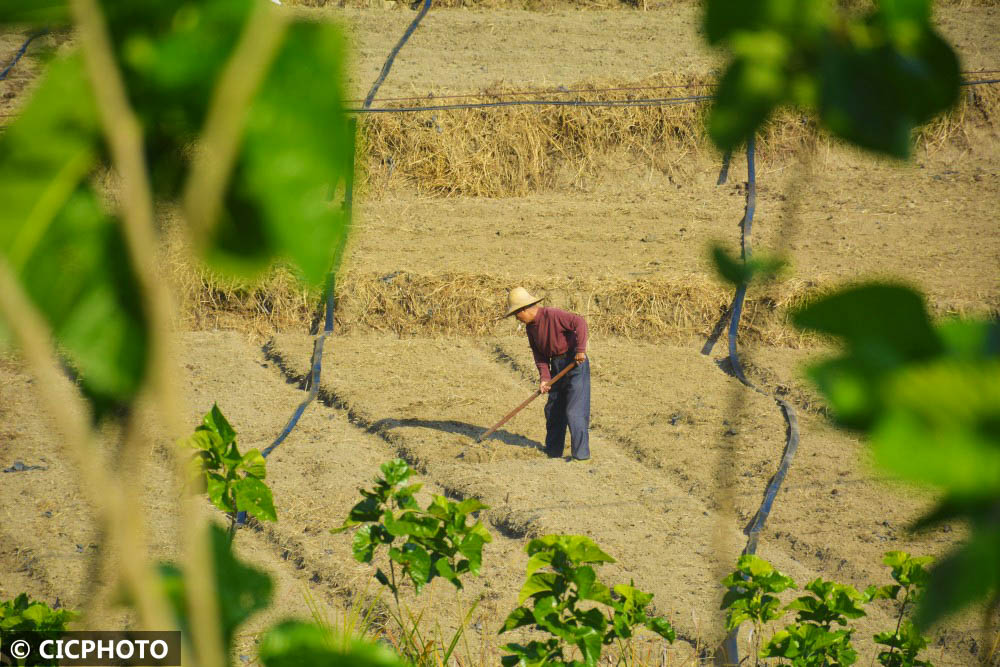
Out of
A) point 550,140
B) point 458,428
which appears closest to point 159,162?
point 458,428

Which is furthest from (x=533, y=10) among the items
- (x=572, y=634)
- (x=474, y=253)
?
(x=572, y=634)

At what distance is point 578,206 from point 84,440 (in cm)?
1003

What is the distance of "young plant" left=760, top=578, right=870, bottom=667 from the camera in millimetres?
1898

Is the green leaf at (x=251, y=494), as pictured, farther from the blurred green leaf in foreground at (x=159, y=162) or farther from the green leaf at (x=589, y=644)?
the blurred green leaf in foreground at (x=159, y=162)

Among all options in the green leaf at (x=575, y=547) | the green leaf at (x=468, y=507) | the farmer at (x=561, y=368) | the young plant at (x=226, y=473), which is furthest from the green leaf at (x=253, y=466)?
the farmer at (x=561, y=368)

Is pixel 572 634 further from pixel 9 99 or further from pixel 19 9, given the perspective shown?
pixel 9 99

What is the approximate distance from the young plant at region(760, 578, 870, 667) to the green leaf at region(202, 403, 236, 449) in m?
1.26

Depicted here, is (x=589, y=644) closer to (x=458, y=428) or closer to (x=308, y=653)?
(x=308, y=653)

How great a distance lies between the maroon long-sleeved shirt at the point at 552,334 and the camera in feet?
19.9

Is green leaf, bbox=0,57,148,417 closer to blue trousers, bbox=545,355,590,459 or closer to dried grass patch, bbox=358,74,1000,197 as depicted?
blue trousers, bbox=545,355,590,459

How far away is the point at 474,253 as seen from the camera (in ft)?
29.7

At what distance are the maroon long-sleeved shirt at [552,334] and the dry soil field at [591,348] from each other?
646 millimetres

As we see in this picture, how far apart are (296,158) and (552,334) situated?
5850 millimetres

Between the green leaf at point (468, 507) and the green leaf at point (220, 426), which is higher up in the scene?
the green leaf at point (220, 426)
